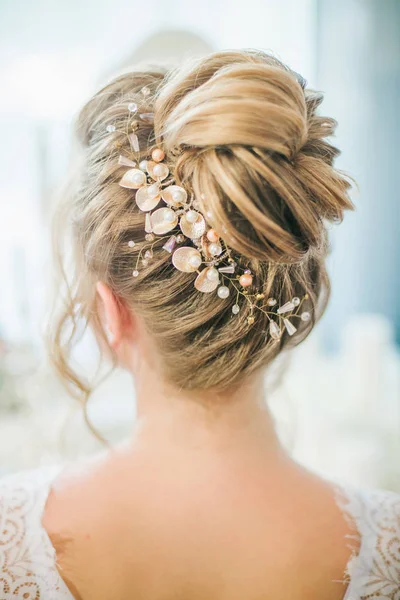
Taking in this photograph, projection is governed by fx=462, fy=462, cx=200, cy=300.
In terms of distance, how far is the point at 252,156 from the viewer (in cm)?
52

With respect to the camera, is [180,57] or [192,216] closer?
[192,216]

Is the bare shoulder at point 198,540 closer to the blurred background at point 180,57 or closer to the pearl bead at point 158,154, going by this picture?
the pearl bead at point 158,154

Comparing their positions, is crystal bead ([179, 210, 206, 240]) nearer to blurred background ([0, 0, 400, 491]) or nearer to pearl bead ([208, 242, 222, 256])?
pearl bead ([208, 242, 222, 256])

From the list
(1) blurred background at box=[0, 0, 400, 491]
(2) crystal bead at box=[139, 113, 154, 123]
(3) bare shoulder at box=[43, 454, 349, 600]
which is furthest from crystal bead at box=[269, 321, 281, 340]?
(1) blurred background at box=[0, 0, 400, 491]

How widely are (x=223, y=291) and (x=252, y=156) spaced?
17 cm

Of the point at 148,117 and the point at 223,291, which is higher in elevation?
the point at 148,117

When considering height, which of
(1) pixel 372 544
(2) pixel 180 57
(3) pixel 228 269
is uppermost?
(2) pixel 180 57

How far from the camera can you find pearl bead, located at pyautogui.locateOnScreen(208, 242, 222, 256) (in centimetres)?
57

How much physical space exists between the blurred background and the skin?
655 millimetres

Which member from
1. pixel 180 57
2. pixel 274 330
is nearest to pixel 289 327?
pixel 274 330

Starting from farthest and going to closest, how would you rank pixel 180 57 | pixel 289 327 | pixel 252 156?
pixel 180 57, pixel 289 327, pixel 252 156

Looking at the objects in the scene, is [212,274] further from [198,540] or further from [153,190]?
[198,540]

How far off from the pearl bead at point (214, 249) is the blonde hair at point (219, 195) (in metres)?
0.03

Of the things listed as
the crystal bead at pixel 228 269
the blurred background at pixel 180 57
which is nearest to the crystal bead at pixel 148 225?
the crystal bead at pixel 228 269
